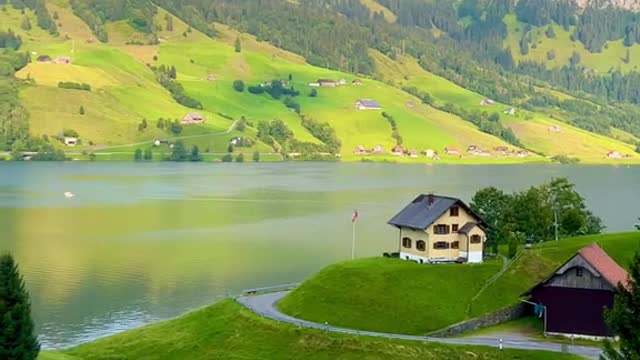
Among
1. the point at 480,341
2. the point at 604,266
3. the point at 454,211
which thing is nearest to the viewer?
the point at 480,341

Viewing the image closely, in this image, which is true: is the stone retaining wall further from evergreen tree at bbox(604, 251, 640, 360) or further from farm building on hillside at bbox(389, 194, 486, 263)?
evergreen tree at bbox(604, 251, 640, 360)

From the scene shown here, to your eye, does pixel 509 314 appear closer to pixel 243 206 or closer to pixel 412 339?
pixel 412 339

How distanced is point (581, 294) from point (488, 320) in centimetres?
757

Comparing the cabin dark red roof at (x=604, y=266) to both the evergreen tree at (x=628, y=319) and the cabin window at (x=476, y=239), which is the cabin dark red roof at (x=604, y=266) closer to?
the cabin window at (x=476, y=239)

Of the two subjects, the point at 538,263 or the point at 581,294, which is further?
the point at 538,263

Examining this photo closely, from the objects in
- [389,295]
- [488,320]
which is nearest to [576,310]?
[488,320]

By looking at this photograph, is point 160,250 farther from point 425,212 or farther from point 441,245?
point 441,245

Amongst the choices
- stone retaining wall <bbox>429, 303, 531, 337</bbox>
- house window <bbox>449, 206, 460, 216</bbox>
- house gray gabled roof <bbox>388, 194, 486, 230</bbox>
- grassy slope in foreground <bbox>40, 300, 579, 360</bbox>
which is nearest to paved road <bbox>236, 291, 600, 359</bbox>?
stone retaining wall <bbox>429, 303, 531, 337</bbox>

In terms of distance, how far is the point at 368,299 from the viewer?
73.1 m

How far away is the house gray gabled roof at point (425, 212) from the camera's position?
8173 cm

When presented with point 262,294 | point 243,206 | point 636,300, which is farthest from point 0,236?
point 636,300

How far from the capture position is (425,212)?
3292 inches

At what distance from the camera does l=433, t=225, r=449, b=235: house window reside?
81688 mm

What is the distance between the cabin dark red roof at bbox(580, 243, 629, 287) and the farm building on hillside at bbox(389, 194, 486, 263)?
14.1 metres
